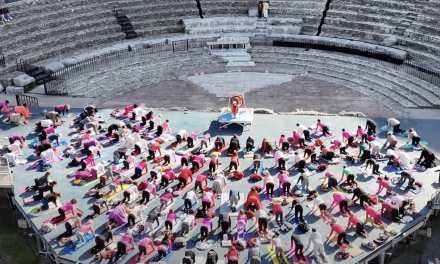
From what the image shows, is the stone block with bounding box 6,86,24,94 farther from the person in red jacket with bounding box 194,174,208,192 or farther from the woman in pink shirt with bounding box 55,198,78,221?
the person in red jacket with bounding box 194,174,208,192

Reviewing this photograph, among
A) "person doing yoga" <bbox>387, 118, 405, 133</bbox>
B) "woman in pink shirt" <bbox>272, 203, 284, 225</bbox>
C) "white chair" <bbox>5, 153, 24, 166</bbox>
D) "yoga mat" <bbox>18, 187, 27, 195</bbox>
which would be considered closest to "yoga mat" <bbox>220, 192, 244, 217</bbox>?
"woman in pink shirt" <bbox>272, 203, 284, 225</bbox>

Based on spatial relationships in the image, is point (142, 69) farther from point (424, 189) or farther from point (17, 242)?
point (424, 189)

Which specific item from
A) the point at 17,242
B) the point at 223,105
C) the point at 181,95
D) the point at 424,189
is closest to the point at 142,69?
the point at 181,95

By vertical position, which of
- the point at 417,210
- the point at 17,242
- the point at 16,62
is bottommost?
the point at 17,242

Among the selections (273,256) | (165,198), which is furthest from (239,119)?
(273,256)

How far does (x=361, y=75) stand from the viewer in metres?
44.9

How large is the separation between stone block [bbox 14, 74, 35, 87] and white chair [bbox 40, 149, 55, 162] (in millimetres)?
12518

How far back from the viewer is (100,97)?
139 ft

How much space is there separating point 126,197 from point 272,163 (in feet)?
29.4

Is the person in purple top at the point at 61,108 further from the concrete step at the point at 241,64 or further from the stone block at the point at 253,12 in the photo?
the stone block at the point at 253,12

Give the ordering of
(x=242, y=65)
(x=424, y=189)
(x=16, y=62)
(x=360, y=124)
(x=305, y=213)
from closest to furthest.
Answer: (x=305, y=213) → (x=424, y=189) → (x=360, y=124) → (x=16, y=62) → (x=242, y=65)

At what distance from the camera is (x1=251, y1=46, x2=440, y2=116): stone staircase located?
40.5 m

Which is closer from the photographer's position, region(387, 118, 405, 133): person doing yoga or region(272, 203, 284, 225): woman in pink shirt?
region(272, 203, 284, 225): woman in pink shirt

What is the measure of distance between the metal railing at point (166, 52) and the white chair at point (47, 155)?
13653 millimetres
